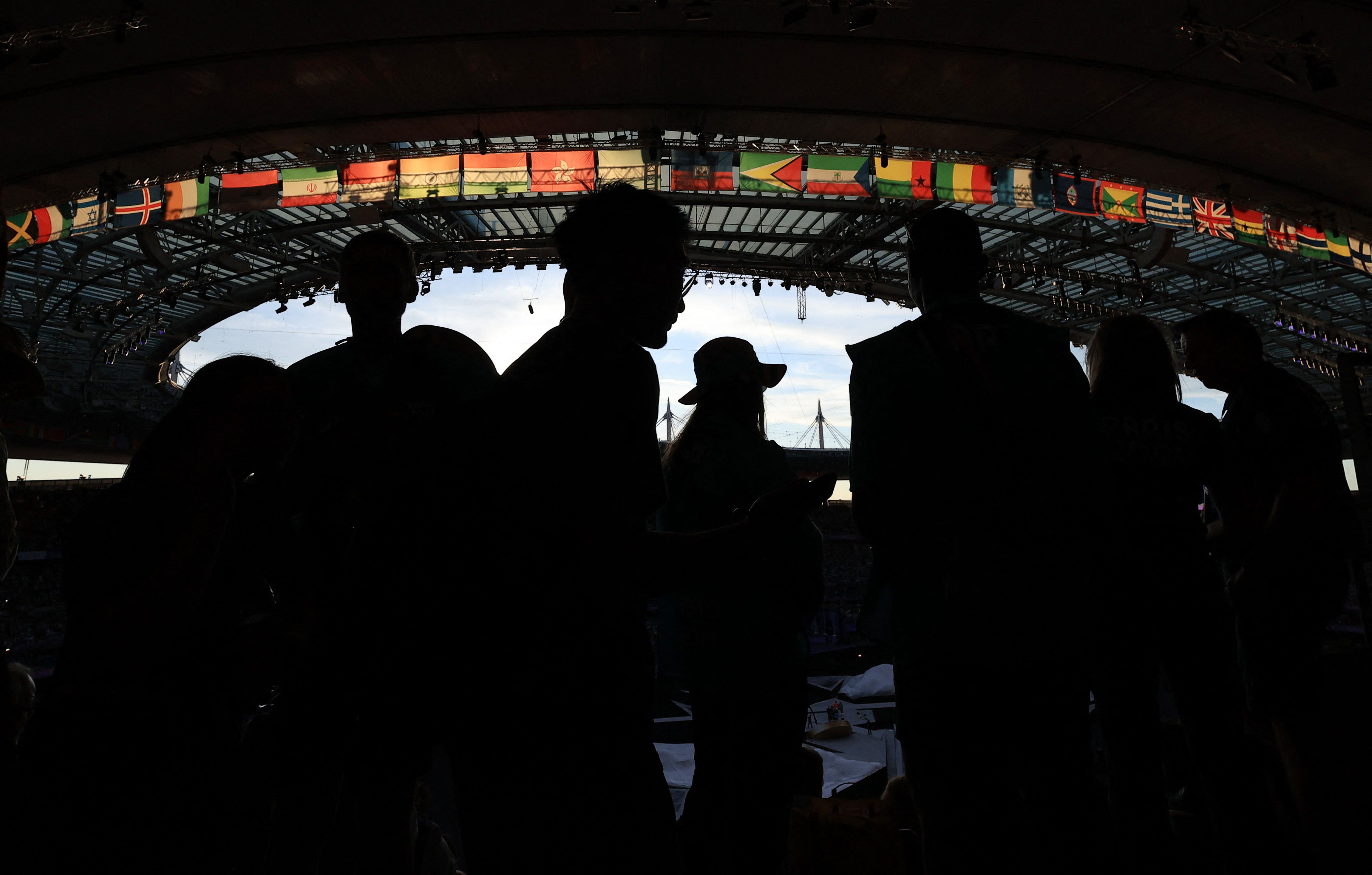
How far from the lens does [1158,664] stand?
5.39 feet

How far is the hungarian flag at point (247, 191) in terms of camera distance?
9.73m

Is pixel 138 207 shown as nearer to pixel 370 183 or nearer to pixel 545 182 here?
pixel 370 183

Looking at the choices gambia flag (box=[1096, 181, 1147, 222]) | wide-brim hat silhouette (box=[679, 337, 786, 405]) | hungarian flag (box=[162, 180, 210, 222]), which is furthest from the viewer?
gambia flag (box=[1096, 181, 1147, 222])

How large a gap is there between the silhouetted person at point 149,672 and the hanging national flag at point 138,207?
10800mm

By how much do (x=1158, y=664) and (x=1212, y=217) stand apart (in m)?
12.6

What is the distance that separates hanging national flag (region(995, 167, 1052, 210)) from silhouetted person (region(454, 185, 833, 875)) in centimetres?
1095

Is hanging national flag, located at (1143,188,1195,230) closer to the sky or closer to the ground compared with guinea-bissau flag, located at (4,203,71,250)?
closer to the sky

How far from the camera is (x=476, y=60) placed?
27.0 ft

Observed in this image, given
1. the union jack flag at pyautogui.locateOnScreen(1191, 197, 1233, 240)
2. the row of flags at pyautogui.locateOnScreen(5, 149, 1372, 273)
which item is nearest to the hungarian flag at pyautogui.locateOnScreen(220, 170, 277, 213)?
the row of flags at pyautogui.locateOnScreen(5, 149, 1372, 273)

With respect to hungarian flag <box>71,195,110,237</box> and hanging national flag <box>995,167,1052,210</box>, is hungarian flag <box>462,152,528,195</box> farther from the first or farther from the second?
hanging national flag <box>995,167,1052,210</box>

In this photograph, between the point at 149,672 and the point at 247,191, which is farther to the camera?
the point at 247,191

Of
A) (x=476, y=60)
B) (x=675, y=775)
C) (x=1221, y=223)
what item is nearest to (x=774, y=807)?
(x=675, y=775)

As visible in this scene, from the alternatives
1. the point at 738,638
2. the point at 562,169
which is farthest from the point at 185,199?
the point at 738,638

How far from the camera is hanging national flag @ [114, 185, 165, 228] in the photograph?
974cm
